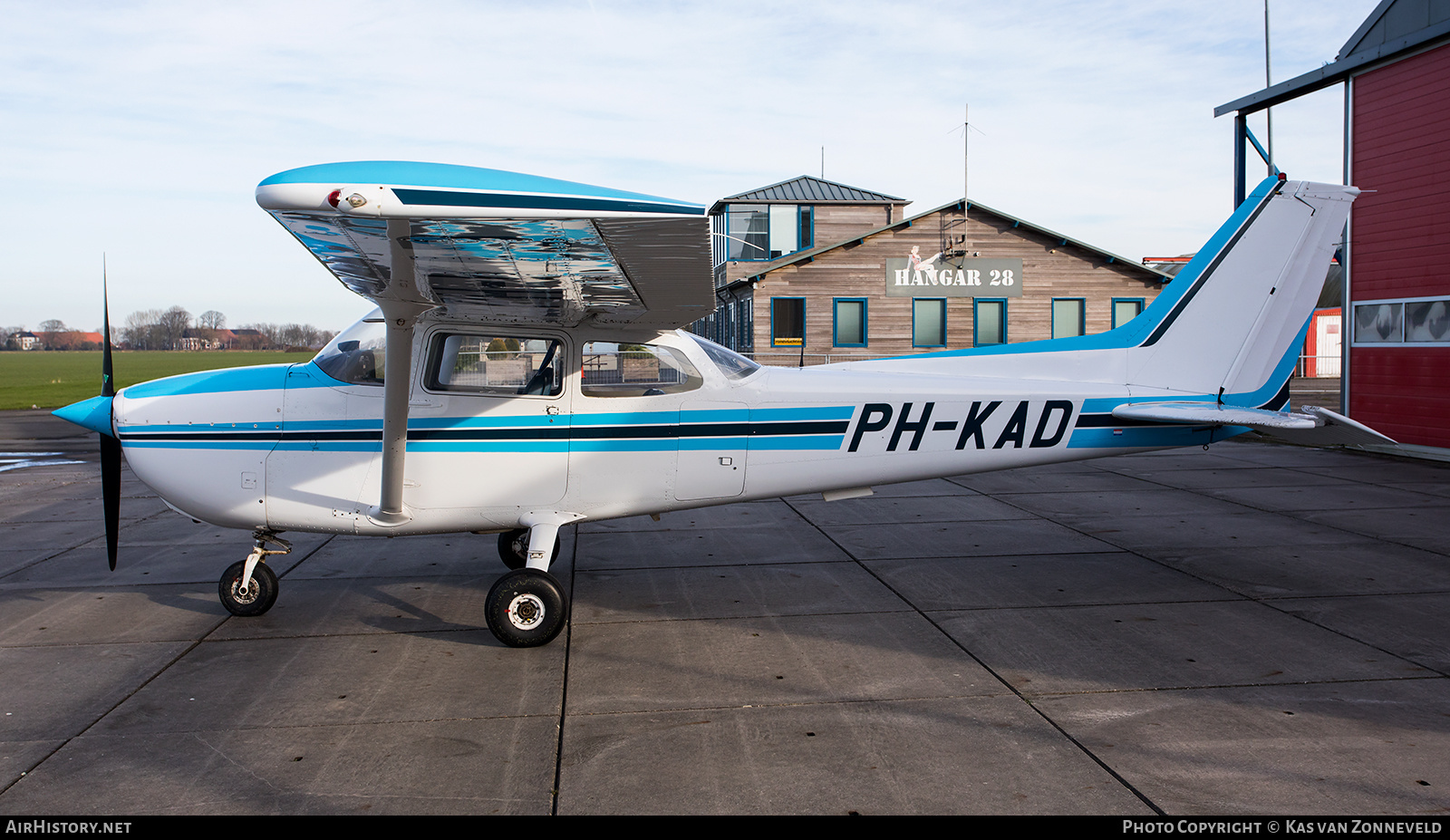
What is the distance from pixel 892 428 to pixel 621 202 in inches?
109

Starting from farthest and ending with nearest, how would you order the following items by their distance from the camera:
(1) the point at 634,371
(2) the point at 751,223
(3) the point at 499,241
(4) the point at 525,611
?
1. (2) the point at 751,223
2. (1) the point at 634,371
3. (4) the point at 525,611
4. (3) the point at 499,241

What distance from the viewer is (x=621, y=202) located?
3.70 metres

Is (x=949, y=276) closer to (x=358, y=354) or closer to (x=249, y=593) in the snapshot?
(x=358, y=354)

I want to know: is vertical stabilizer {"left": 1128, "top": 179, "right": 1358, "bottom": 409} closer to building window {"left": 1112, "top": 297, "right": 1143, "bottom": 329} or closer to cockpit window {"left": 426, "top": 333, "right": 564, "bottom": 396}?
cockpit window {"left": 426, "top": 333, "right": 564, "bottom": 396}

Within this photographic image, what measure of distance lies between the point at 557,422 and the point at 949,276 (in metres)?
20.5

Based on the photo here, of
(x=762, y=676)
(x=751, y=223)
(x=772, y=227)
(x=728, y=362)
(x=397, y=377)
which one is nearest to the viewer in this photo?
(x=762, y=676)

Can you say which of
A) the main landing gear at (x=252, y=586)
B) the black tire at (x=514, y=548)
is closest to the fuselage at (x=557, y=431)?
the main landing gear at (x=252, y=586)

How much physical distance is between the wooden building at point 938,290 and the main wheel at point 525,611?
18.8 metres

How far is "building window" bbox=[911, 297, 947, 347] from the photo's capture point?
24.6m

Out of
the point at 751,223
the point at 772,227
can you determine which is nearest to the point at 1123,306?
the point at 772,227

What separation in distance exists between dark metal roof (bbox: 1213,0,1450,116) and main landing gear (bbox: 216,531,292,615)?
14.9 meters

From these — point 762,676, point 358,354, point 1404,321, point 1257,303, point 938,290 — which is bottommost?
point 762,676

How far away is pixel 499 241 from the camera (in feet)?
13.7

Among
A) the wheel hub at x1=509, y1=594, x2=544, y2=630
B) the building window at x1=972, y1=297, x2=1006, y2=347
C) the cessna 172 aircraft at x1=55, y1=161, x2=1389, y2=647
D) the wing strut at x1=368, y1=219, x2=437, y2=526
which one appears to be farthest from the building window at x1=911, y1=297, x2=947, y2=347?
the wheel hub at x1=509, y1=594, x2=544, y2=630
